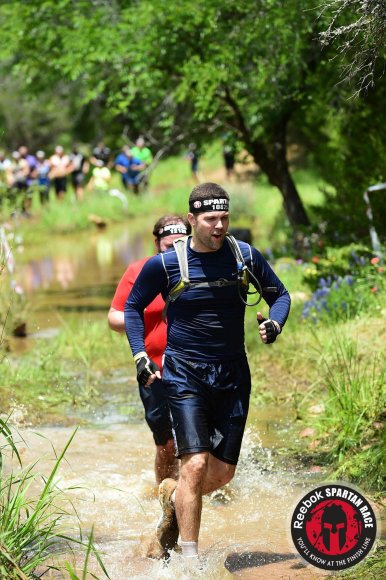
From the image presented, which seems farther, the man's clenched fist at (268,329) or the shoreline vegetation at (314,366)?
the shoreline vegetation at (314,366)

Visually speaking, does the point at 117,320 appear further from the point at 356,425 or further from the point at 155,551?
the point at 356,425

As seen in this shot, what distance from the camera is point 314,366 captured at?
9734 millimetres

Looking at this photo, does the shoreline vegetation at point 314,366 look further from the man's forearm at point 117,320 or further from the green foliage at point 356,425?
the man's forearm at point 117,320

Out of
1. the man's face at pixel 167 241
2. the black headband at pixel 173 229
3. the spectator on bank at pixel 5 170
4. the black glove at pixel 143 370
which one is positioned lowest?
the black glove at pixel 143 370

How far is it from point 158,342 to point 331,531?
1865 mm

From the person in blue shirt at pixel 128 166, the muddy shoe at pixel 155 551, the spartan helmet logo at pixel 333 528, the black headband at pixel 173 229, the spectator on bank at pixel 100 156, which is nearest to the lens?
the spartan helmet logo at pixel 333 528

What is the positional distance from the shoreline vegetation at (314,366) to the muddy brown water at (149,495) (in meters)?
0.25

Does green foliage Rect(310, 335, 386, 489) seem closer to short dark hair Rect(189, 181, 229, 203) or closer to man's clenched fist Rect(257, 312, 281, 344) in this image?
man's clenched fist Rect(257, 312, 281, 344)

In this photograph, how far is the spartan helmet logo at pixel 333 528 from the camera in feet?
17.6

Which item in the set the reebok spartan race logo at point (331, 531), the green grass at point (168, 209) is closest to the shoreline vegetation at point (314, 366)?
the reebok spartan race logo at point (331, 531)

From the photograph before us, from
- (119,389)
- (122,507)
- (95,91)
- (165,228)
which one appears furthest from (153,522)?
(95,91)

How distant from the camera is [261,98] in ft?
45.7

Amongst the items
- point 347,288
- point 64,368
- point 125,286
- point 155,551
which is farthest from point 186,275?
point 64,368

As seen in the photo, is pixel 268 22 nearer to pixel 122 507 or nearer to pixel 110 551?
pixel 122 507
